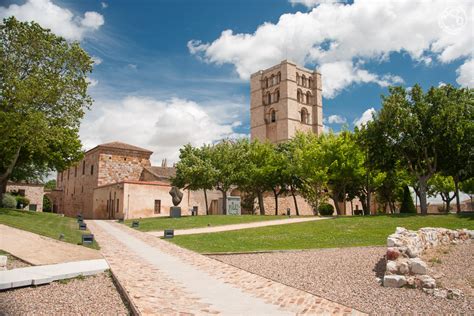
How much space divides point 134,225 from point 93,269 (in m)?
15.5

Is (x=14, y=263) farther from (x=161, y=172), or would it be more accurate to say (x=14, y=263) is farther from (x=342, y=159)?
(x=161, y=172)

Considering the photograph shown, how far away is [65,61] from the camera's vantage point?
77.3 feet

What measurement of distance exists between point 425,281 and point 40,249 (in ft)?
34.1

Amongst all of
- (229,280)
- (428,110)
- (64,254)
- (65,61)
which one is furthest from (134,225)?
(428,110)

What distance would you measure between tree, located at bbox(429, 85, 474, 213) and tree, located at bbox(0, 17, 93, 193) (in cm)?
2419

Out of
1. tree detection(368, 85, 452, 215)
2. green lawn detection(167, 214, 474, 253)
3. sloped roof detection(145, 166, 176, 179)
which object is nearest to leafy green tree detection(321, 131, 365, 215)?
tree detection(368, 85, 452, 215)

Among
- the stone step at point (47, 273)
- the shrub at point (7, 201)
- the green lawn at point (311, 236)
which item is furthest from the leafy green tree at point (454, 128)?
the shrub at point (7, 201)

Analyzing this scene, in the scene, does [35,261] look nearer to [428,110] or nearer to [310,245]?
[310,245]

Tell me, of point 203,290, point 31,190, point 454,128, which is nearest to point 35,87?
point 203,290

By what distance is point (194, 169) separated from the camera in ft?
107

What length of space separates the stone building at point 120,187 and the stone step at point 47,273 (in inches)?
1068

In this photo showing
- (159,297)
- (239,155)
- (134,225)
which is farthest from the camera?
(239,155)

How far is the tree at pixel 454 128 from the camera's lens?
83.0ft

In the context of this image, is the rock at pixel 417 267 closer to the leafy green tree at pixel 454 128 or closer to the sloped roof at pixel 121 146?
the leafy green tree at pixel 454 128
